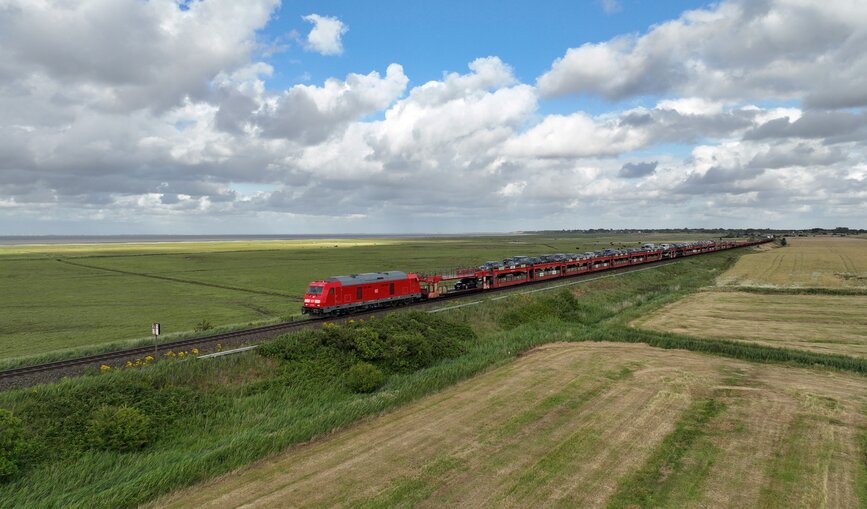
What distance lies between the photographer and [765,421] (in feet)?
57.4

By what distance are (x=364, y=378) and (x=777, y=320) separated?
124 ft

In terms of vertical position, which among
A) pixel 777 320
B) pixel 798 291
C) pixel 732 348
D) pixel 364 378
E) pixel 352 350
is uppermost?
pixel 352 350

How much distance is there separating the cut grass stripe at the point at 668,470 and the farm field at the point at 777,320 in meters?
20.2

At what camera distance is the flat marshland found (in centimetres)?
3334

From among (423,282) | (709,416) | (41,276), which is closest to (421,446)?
(709,416)

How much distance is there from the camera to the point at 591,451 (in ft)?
50.3

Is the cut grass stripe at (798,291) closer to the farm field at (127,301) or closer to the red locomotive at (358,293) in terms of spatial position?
the red locomotive at (358,293)

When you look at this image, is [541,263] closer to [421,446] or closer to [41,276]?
[421,446]

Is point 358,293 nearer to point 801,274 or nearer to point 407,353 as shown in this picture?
point 407,353

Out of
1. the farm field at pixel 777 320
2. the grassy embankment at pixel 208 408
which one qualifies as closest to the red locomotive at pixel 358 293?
the grassy embankment at pixel 208 408

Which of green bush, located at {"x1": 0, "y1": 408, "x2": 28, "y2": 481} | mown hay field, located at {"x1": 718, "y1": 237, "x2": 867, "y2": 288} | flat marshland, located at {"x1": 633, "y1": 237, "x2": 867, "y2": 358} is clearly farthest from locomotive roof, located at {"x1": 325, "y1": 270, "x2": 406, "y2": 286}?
mown hay field, located at {"x1": 718, "y1": 237, "x2": 867, "y2": 288}

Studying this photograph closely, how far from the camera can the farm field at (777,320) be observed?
32.6 meters

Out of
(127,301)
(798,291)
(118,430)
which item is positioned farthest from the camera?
(127,301)

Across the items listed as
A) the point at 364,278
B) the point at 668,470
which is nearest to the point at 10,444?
the point at 668,470
